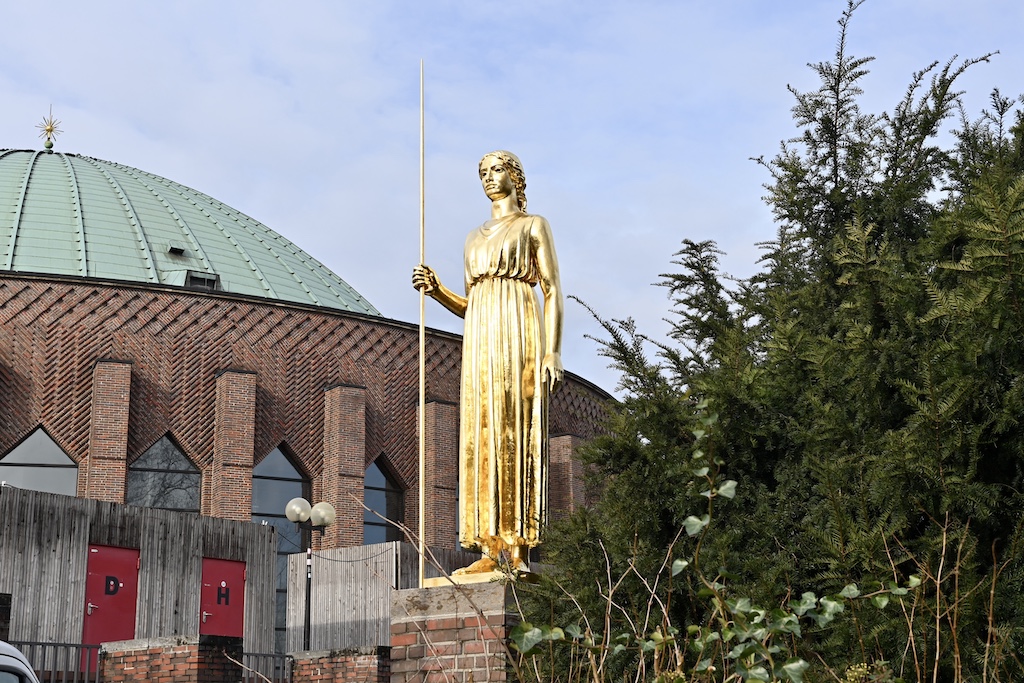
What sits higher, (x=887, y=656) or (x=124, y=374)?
(x=124, y=374)

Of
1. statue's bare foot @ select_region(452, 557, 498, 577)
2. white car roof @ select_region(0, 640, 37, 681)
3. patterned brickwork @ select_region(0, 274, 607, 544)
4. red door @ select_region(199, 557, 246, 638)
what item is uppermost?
patterned brickwork @ select_region(0, 274, 607, 544)

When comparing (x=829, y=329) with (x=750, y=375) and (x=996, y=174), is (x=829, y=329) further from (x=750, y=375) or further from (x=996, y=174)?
(x=996, y=174)

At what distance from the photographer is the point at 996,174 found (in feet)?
28.5

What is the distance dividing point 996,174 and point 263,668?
51.1ft

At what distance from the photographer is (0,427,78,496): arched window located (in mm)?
29938

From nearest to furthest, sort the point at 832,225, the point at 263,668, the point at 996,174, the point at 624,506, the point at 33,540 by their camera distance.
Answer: the point at 996,174 < the point at 624,506 < the point at 832,225 < the point at 263,668 < the point at 33,540

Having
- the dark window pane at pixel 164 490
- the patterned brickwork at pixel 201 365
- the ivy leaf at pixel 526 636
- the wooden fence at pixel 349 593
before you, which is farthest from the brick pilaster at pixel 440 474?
the ivy leaf at pixel 526 636

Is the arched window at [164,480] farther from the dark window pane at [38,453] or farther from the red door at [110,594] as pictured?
the red door at [110,594]

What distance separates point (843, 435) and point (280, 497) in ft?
79.2

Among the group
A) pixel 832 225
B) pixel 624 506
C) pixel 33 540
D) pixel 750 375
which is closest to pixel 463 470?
pixel 624 506

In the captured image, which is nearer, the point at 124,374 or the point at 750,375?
the point at 750,375

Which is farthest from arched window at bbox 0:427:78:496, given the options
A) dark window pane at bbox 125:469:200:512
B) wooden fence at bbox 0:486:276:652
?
wooden fence at bbox 0:486:276:652

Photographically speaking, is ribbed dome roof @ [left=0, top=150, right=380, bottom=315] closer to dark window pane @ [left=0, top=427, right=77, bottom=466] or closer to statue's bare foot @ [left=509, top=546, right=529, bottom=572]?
dark window pane @ [left=0, top=427, right=77, bottom=466]

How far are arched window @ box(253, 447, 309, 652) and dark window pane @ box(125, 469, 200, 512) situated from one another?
1505 millimetres
